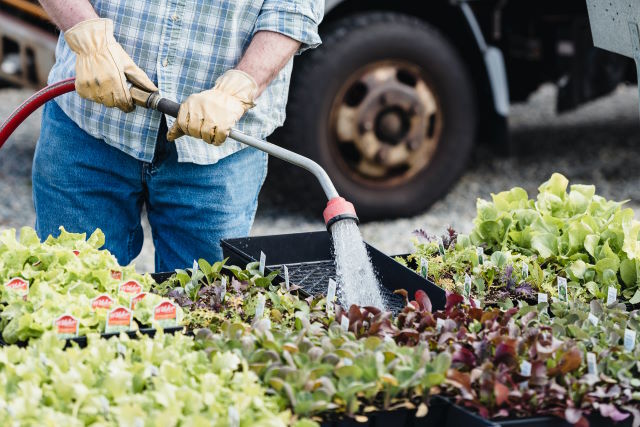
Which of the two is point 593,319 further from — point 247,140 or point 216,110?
point 216,110

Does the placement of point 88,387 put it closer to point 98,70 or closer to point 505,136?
point 98,70

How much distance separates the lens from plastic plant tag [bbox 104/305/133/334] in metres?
1.82

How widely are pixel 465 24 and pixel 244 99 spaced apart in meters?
2.76

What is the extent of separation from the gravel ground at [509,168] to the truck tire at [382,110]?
29 cm

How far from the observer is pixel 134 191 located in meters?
2.59

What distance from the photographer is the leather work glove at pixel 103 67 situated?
231cm

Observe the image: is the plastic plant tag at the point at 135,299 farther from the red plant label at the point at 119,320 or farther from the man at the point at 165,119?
the man at the point at 165,119

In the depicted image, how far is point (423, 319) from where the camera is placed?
1.91 meters

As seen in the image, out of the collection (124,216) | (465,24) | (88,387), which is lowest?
(88,387)

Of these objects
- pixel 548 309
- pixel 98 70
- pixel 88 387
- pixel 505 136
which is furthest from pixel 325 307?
pixel 505 136

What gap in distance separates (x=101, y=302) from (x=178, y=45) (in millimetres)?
859

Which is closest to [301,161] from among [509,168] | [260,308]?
[260,308]

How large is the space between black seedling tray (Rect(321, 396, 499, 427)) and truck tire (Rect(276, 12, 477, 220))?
121 inches

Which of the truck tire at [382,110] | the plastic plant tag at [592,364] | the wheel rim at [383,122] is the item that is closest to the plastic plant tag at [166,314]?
the plastic plant tag at [592,364]
